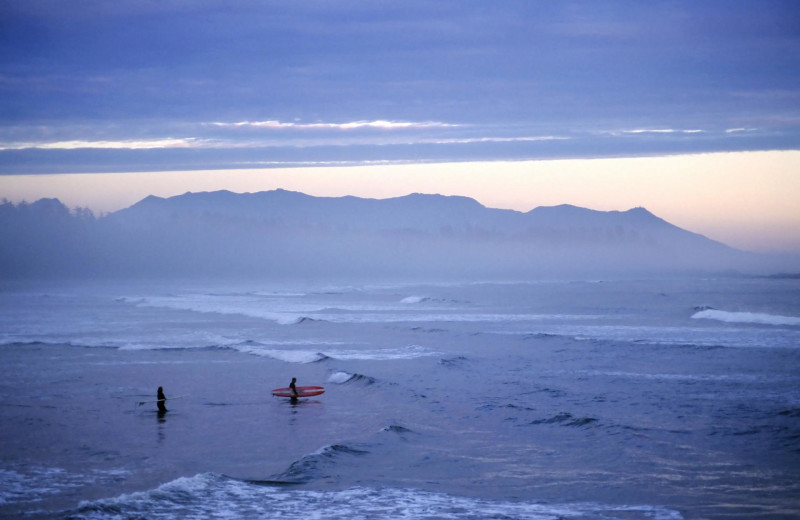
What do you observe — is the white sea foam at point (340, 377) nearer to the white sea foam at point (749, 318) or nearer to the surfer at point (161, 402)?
the surfer at point (161, 402)

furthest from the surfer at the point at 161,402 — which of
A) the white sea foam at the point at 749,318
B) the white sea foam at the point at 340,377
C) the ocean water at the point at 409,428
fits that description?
the white sea foam at the point at 749,318

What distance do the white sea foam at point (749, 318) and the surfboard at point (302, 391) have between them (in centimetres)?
3193

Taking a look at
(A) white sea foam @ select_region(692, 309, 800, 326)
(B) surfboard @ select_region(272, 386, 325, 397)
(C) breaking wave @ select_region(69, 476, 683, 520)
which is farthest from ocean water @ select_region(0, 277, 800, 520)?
(A) white sea foam @ select_region(692, 309, 800, 326)

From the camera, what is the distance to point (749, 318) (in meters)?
45.3

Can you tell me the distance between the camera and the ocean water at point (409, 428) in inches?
456

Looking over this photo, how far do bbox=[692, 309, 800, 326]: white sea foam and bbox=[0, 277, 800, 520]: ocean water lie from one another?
6.84m

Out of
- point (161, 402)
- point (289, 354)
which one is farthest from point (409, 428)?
point (289, 354)

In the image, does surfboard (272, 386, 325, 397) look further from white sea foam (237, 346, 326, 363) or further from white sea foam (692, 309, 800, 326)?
white sea foam (692, 309, 800, 326)

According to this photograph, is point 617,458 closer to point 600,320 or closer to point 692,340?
point 692,340

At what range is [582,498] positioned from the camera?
1163 cm

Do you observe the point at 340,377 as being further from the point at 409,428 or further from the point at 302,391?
the point at 409,428

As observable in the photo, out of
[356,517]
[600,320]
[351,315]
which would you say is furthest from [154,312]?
[356,517]

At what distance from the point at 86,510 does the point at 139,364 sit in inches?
723

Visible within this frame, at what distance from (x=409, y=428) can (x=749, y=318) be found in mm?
35962
